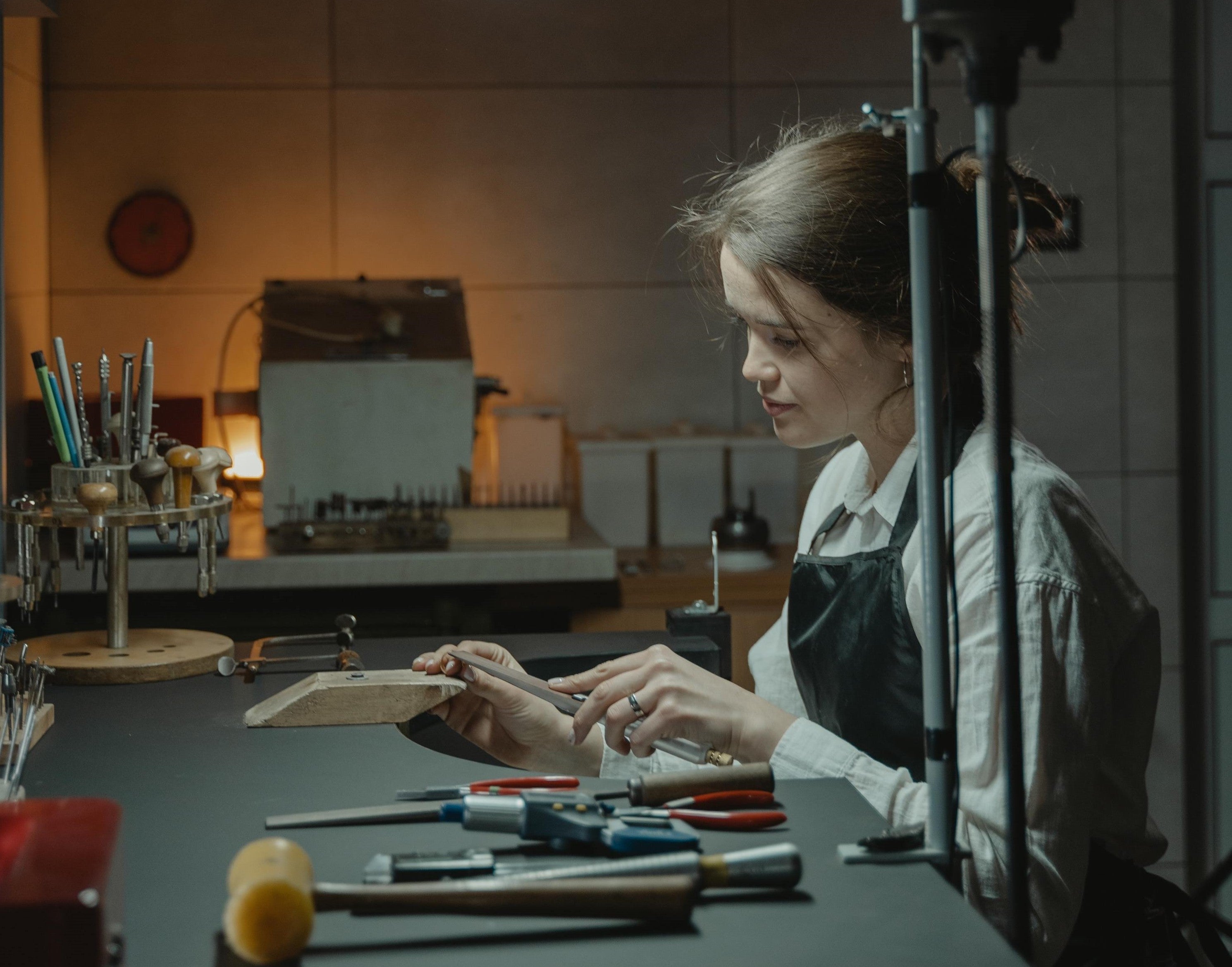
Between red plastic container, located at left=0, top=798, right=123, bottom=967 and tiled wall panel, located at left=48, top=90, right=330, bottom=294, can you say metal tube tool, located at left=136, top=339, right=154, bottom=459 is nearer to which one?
red plastic container, located at left=0, top=798, right=123, bottom=967

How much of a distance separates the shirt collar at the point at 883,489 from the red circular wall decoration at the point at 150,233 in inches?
101

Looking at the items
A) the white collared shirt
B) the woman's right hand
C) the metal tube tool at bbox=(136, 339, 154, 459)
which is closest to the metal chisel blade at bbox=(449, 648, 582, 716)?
the woman's right hand

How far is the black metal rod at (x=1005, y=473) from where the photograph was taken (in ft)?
2.58

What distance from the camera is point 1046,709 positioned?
112 cm

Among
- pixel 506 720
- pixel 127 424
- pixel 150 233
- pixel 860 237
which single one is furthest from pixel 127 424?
pixel 150 233

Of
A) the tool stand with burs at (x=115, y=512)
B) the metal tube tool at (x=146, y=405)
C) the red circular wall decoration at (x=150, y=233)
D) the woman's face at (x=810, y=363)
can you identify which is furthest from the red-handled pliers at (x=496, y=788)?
the red circular wall decoration at (x=150, y=233)

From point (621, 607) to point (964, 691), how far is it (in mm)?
1848

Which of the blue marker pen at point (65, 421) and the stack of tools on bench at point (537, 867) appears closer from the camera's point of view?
the stack of tools on bench at point (537, 867)

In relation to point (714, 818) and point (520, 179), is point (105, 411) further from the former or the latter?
point (520, 179)

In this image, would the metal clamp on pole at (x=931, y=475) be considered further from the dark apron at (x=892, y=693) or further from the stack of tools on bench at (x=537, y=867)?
the dark apron at (x=892, y=693)

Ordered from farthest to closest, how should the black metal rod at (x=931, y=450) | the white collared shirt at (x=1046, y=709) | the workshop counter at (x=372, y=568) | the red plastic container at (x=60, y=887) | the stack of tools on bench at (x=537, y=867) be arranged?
the workshop counter at (x=372, y=568), the white collared shirt at (x=1046, y=709), the black metal rod at (x=931, y=450), the stack of tools on bench at (x=537, y=867), the red plastic container at (x=60, y=887)

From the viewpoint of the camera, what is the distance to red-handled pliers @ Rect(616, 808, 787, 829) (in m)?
0.98

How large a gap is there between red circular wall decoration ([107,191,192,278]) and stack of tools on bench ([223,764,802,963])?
284 centimetres

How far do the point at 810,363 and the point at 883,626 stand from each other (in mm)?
290
